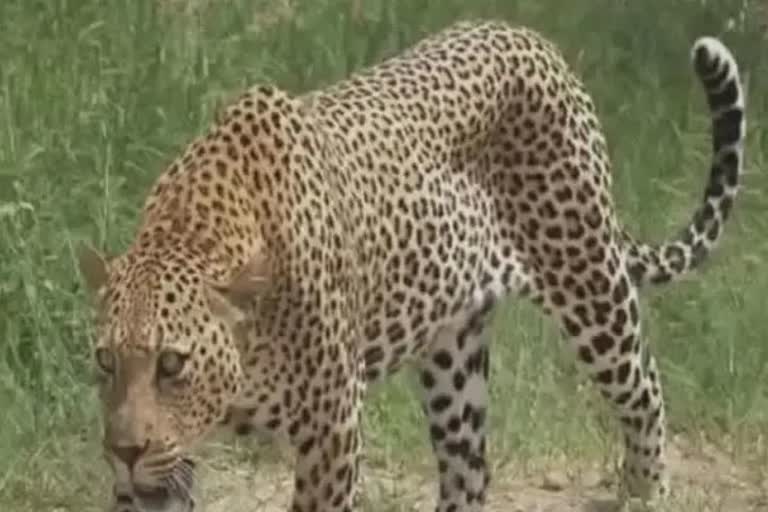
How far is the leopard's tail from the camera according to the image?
6976mm

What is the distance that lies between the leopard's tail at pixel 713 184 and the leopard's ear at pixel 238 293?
184 cm

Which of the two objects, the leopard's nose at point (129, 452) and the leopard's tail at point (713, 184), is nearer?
the leopard's nose at point (129, 452)

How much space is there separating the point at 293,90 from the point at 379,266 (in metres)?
3.20

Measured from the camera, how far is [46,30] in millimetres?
9086

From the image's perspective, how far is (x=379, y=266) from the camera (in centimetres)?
610

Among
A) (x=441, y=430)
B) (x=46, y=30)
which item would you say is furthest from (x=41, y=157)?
(x=441, y=430)

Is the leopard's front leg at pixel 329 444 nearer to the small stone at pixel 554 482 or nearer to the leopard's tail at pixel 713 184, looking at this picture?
the leopard's tail at pixel 713 184

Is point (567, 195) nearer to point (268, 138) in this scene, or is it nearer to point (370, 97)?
point (370, 97)

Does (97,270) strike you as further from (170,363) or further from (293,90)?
(293,90)

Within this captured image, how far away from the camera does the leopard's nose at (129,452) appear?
5117 millimetres

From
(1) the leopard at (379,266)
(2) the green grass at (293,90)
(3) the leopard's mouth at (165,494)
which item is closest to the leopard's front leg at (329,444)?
(1) the leopard at (379,266)

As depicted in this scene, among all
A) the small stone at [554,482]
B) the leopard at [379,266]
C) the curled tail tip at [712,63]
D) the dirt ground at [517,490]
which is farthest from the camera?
the small stone at [554,482]

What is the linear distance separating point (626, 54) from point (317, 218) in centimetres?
465


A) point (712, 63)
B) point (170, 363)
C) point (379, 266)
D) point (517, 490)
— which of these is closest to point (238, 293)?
point (170, 363)
